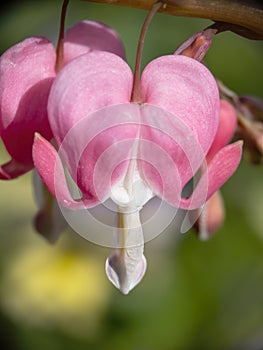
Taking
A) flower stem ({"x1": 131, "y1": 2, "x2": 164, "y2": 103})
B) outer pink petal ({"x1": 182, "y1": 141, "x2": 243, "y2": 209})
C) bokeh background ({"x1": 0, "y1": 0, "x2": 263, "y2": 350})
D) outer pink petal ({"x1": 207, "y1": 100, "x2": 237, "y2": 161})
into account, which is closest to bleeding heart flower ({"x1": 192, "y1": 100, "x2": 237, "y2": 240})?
outer pink petal ({"x1": 207, "y1": 100, "x2": 237, "y2": 161})

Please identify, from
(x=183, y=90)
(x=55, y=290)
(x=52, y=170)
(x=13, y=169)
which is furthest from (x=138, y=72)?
(x=55, y=290)

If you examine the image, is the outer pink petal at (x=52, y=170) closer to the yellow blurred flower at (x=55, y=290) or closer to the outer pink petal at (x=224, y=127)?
the outer pink petal at (x=224, y=127)

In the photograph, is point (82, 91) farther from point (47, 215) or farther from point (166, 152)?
point (47, 215)

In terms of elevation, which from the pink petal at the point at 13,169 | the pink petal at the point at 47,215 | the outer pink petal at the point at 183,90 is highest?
the outer pink petal at the point at 183,90

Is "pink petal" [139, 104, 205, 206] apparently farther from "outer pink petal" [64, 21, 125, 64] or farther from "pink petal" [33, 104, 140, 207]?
"outer pink petal" [64, 21, 125, 64]

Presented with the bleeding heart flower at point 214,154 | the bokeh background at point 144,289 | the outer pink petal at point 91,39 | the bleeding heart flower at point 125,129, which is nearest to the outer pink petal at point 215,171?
the bleeding heart flower at point 125,129

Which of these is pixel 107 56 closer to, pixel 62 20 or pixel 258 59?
pixel 62 20
